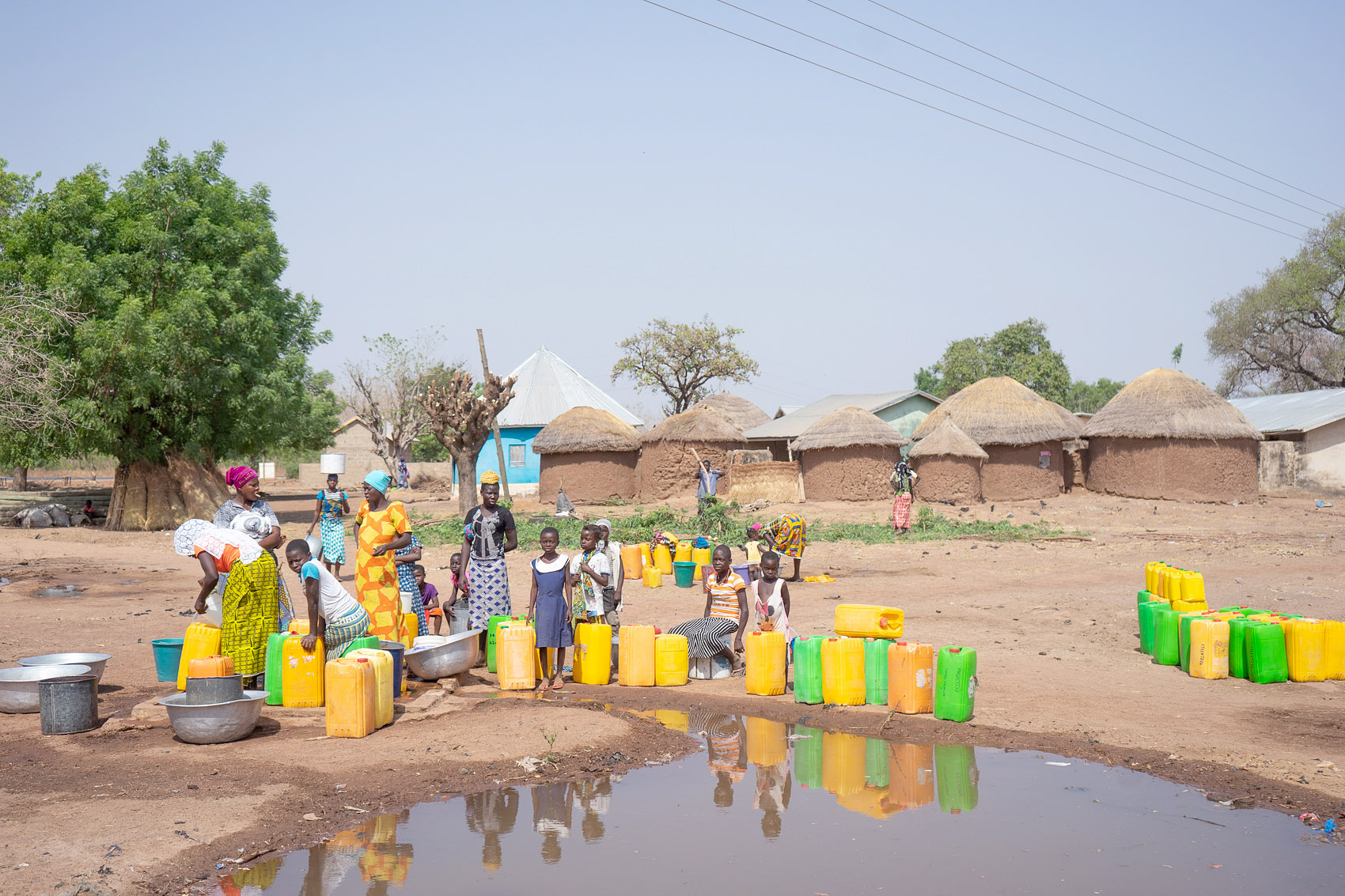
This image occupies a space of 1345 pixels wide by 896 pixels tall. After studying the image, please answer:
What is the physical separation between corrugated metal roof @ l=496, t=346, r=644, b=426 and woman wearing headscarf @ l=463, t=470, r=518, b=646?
29.6 m

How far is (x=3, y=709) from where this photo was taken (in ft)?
22.5

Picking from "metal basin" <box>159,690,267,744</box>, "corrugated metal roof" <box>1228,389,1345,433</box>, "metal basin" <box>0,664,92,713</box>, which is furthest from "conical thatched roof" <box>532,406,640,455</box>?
"metal basin" <box>159,690,267,744</box>

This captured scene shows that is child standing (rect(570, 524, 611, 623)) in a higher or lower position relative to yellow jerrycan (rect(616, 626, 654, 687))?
higher

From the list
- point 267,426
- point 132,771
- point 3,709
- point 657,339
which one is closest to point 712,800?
point 132,771

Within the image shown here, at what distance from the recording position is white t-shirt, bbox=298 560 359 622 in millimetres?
6758

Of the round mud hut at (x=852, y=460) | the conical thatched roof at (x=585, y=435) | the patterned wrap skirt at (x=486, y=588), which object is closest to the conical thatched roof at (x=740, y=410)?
the conical thatched roof at (x=585, y=435)

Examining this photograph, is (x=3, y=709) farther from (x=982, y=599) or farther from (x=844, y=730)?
(x=982, y=599)

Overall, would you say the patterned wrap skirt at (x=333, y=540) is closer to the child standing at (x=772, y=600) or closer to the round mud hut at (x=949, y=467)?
the child standing at (x=772, y=600)

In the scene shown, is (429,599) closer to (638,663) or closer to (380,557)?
(380,557)

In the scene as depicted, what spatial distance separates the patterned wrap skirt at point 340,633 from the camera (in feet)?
22.5

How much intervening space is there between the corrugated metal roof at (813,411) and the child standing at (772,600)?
90.6ft

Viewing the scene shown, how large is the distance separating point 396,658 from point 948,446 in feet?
75.1

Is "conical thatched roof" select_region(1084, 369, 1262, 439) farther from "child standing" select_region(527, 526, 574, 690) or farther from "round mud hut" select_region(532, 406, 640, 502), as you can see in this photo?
"child standing" select_region(527, 526, 574, 690)

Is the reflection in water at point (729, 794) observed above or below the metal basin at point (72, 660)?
below
